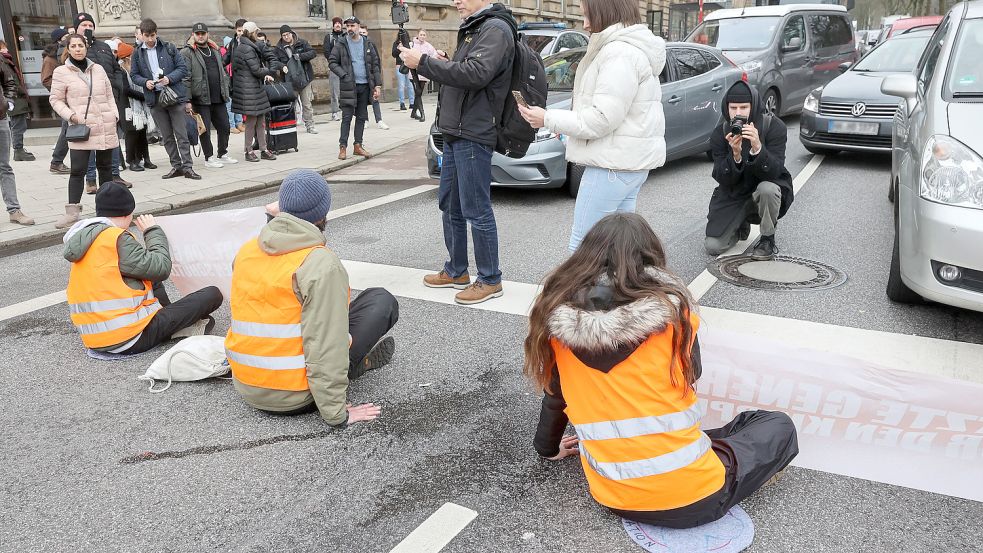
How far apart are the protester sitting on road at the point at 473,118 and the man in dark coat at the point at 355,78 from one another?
21.3 ft

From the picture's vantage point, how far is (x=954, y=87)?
16.0ft

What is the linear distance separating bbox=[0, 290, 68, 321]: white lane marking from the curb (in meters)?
1.79

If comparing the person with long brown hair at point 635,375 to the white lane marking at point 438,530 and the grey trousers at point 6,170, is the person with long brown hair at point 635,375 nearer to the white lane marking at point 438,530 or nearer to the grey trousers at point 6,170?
the white lane marking at point 438,530

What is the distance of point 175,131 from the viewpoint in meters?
9.93

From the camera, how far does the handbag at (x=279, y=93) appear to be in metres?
11.4

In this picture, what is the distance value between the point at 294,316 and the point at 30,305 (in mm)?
3122

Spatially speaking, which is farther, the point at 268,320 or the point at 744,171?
the point at 744,171

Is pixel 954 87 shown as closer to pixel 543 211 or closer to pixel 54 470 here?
pixel 543 211

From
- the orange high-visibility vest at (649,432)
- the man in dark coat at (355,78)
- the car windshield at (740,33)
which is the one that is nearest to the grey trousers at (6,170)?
the man in dark coat at (355,78)

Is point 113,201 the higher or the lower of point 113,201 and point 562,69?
the lower

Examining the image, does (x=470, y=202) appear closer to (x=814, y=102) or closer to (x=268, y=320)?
(x=268, y=320)

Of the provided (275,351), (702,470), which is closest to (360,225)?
(275,351)

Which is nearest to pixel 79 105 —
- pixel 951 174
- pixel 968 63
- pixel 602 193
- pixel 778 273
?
pixel 602 193

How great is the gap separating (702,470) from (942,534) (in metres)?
0.92
